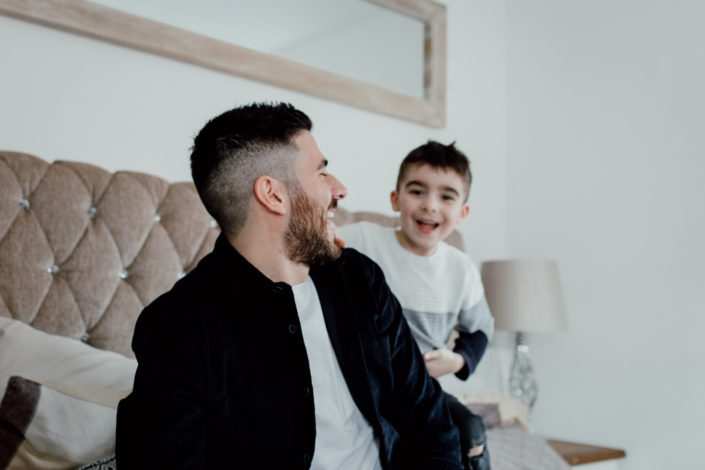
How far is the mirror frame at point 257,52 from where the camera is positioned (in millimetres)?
2167

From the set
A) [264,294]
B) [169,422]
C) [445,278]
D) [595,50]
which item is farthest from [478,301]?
[595,50]

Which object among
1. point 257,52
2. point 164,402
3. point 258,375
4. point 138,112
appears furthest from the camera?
point 257,52

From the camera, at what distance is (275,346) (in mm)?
1183

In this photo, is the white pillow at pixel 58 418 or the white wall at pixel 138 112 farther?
the white wall at pixel 138 112

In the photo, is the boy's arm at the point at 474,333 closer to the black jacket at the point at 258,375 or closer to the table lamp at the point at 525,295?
the black jacket at the point at 258,375

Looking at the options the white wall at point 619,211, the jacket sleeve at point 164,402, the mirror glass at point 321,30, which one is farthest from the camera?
the white wall at point 619,211

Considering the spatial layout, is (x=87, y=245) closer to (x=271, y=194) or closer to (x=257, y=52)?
(x=271, y=194)

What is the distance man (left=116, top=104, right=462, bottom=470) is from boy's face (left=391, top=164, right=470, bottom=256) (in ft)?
1.97

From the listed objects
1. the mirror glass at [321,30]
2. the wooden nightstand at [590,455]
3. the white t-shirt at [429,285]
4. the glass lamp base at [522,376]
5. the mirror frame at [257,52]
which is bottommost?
the wooden nightstand at [590,455]

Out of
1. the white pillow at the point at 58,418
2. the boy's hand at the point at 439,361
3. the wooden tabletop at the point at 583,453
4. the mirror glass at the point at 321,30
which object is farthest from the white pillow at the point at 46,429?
the wooden tabletop at the point at 583,453

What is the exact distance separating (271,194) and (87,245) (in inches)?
37.1

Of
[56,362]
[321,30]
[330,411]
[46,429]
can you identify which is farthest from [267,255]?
[321,30]

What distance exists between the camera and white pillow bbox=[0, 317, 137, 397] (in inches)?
58.3

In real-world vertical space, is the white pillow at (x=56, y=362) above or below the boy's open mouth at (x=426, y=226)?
below
